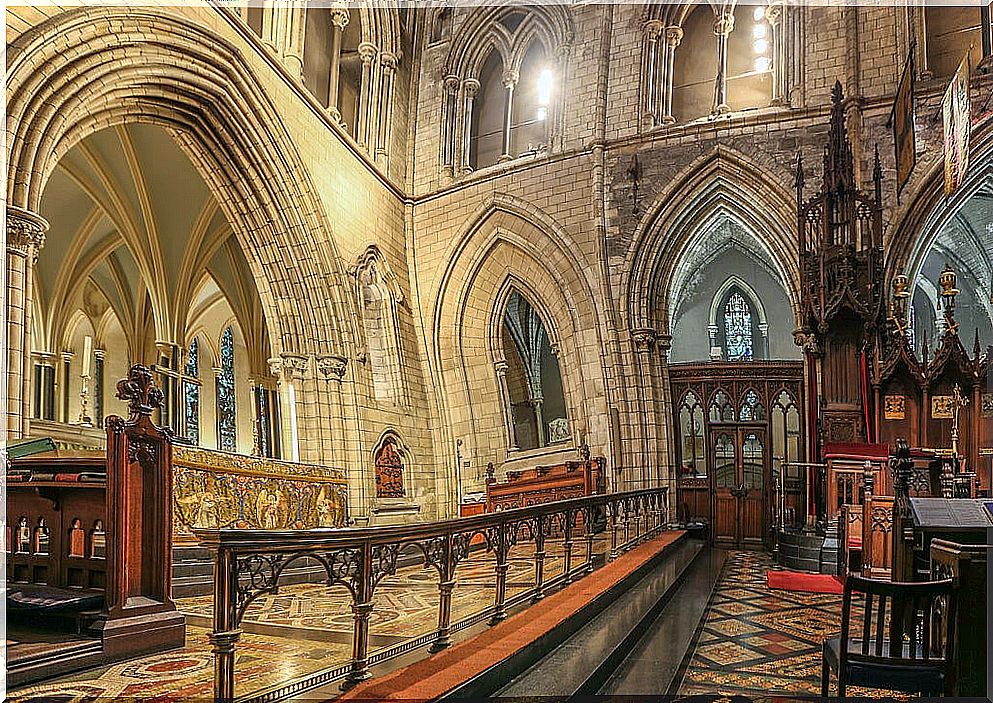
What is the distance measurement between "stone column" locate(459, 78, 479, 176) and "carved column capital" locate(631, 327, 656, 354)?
2.91 meters

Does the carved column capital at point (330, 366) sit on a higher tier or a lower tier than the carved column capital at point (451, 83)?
lower

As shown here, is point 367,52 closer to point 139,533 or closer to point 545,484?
point 545,484

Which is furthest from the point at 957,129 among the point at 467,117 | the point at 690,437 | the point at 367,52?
the point at 367,52

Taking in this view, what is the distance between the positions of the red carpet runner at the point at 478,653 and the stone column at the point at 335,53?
735 cm

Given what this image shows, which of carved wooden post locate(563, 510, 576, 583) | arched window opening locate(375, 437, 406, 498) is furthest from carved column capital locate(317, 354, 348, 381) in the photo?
carved wooden post locate(563, 510, 576, 583)

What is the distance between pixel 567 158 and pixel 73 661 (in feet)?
26.8

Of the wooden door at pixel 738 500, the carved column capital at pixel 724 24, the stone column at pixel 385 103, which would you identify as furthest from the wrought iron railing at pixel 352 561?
the carved column capital at pixel 724 24

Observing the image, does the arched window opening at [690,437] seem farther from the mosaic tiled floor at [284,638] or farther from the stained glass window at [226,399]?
the stained glass window at [226,399]

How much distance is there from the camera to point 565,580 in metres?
5.11

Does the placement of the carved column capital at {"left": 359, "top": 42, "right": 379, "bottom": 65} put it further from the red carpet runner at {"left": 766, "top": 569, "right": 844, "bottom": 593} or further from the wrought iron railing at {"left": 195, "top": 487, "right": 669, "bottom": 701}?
the wrought iron railing at {"left": 195, "top": 487, "right": 669, "bottom": 701}

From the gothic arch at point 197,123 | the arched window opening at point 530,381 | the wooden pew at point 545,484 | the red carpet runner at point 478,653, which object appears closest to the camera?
the red carpet runner at point 478,653

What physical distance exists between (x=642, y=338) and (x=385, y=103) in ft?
14.7

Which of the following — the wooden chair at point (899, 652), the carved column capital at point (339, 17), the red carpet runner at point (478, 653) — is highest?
the carved column capital at point (339, 17)

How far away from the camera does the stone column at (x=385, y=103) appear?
11141 millimetres
